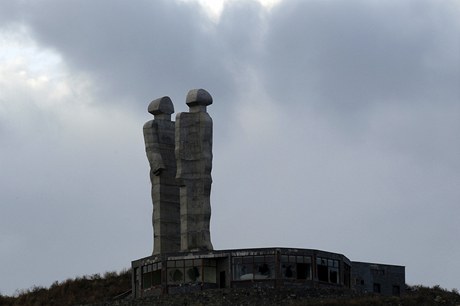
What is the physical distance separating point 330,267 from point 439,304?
9.39m

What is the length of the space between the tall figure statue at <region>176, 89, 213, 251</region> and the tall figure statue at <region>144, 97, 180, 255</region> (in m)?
3.86

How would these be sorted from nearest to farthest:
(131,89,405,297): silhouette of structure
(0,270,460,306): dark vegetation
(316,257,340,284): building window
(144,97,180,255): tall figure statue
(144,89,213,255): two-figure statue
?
1. (0,270,460,306): dark vegetation
2. (131,89,405,297): silhouette of structure
3. (316,257,340,284): building window
4. (144,89,213,255): two-figure statue
5. (144,97,180,255): tall figure statue

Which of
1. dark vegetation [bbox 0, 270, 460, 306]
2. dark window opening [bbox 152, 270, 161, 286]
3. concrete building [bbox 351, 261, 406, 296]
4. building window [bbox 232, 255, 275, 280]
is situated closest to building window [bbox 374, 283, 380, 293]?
concrete building [bbox 351, 261, 406, 296]

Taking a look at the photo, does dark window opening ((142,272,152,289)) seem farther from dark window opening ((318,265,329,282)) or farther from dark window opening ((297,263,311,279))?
dark window opening ((318,265,329,282))

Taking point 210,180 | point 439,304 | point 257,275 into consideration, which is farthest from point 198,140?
point 439,304

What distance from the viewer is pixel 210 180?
119750 millimetres

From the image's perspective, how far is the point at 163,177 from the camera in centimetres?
12381

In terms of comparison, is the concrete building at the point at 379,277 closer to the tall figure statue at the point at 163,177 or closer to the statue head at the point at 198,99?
the tall figure statue at the point at 163,177

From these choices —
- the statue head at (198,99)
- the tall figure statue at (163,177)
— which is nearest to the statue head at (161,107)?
the tall figure statue at (163,177)

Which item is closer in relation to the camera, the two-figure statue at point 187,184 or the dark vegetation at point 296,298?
the dark vegetation at point 296,298

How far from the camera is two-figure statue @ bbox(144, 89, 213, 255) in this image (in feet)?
390

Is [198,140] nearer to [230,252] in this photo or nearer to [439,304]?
[230,252]

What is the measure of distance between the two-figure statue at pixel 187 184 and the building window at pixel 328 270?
27.3 ft

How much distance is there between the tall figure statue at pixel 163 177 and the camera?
123 metres
